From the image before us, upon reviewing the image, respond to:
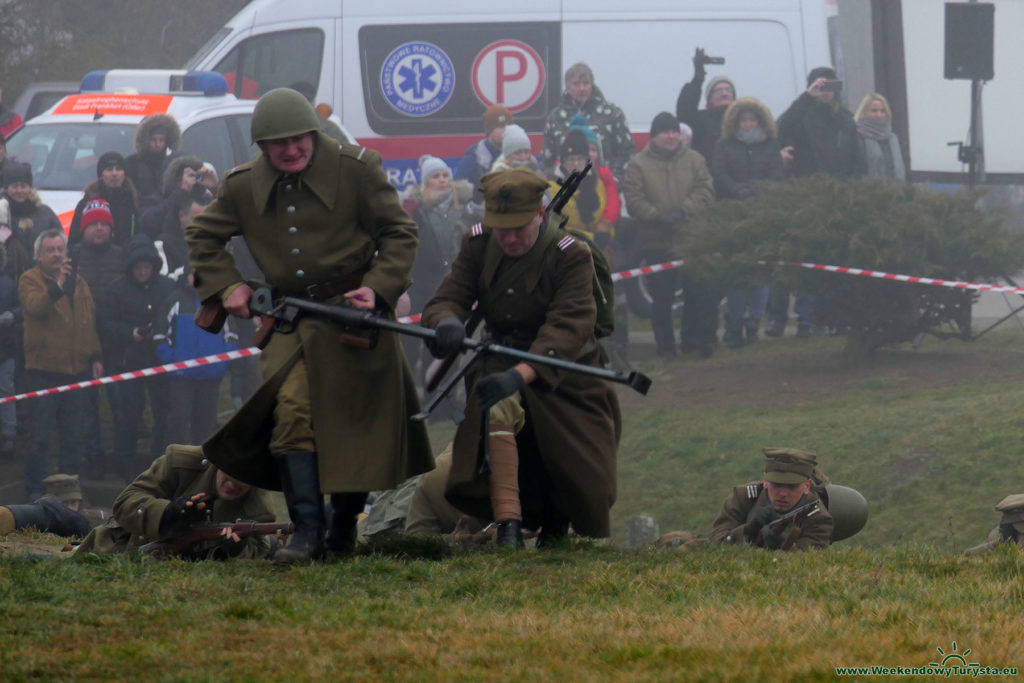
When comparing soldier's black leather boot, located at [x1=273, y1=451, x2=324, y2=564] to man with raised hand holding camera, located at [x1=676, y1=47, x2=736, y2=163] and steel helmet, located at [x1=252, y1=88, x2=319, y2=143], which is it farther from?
man with raised hand holding camera, located at [x1=676, y1=47, x2=736, y2=163]

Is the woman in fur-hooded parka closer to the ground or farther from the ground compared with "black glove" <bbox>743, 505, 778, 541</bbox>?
farther from the ground

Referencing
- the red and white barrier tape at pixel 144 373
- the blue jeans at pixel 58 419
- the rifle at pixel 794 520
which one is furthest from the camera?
the red and white barrier tape at pixel 144 373

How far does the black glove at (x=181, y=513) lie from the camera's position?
316 inches

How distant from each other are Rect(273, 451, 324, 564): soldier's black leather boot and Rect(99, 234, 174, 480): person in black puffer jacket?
6.49 m

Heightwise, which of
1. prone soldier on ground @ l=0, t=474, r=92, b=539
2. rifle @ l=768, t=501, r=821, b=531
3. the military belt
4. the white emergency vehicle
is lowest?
rifle @ l=768, t=501, r=821, b=531

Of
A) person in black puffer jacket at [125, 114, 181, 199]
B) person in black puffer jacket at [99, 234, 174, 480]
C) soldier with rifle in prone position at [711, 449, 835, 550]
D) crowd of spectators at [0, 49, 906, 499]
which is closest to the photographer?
soldier with rifle in prone position at [711, 449, 835, 550]

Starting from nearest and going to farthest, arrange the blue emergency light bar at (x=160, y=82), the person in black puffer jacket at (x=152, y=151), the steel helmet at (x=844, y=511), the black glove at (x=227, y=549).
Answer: the black glove at (x=227, y=549) → the steel helmet at (x=844, y=511) → the person in black puffer jacket at (x=152, y=151) → the blue emergency light bar at (x=160, y=82)

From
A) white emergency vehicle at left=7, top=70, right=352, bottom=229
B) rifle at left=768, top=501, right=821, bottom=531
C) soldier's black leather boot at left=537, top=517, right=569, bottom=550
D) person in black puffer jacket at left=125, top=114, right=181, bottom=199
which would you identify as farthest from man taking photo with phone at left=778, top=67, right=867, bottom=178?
soldier's black leather boot at left=537, top=517, right=569, bottom=550

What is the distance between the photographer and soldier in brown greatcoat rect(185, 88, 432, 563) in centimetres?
728

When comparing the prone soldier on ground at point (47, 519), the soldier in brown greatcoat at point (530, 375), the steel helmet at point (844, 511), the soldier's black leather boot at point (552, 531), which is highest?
the soldier in brown greatcoat at point (530, 375)

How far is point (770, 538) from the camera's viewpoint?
374 inches

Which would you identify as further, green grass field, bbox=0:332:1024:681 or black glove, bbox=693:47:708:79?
black glove, bbox=693:47:708:79

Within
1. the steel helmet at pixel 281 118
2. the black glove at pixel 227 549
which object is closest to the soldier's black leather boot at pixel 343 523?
the black glove at pixel 227 549

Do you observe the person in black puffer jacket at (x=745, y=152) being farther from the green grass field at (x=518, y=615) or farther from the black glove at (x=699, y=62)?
the green grass field at (x=518, y=615)
